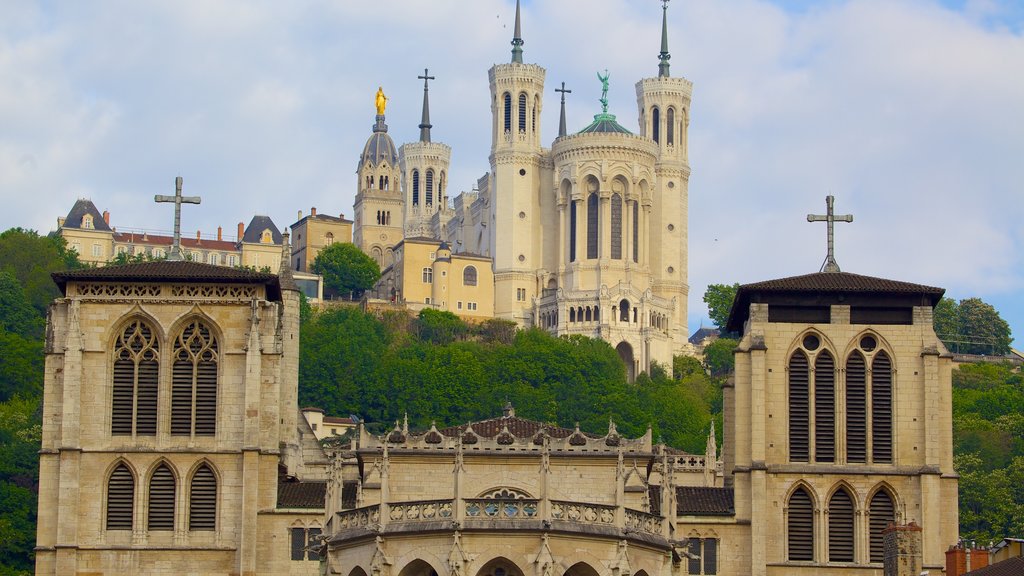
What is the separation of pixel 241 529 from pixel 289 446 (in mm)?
5604

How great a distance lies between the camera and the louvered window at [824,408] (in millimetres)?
86312

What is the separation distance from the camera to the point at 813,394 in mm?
86812

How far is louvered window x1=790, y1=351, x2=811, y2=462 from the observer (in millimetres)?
86250

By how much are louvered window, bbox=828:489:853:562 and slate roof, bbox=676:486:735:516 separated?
10.1 ft

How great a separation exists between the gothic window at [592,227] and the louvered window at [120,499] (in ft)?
366

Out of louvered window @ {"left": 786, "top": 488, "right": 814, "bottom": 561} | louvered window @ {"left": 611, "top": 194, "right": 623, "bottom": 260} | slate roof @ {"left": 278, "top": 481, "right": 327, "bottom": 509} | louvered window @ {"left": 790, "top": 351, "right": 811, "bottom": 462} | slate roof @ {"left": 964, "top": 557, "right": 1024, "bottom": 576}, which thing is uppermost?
louvered window @ {"left": 611, "top": 194, "right": 623, "bottom": 260}

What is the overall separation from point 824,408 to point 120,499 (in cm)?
2224

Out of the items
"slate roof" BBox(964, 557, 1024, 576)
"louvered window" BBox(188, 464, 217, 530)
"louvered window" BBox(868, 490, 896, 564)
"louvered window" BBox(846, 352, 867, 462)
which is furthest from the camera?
"louvered window" BBox(846, 352, 867, 462)

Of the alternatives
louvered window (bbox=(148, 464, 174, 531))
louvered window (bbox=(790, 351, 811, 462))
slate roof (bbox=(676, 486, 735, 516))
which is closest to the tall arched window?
louvered window (bbox=(148, 464, 174, 531))

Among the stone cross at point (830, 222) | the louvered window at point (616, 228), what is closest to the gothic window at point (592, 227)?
the louvered window at point (616, 228)

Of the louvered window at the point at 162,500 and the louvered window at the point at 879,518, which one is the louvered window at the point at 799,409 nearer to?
the louvered window at the point at 879,518

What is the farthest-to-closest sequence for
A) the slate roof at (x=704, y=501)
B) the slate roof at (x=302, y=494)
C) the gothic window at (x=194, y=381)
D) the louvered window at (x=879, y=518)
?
1. the gothic window at (x=194, y=381)
2. the slate roof at (x=302, y=494)
3. the slate roof at (x=704, y=501)
4. the louvered window at (x=879, y=518)

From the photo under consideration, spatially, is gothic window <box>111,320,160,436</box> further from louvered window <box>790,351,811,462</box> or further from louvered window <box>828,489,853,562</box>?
louvered window <box>828,489,853,562</box>

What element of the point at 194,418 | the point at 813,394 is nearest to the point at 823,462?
the point at 813,394
